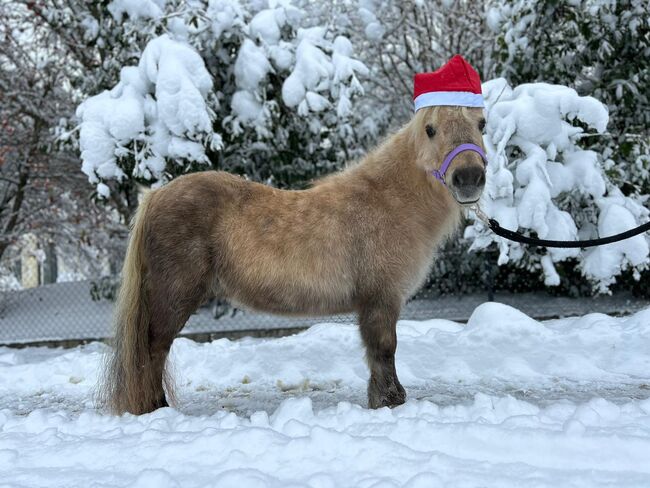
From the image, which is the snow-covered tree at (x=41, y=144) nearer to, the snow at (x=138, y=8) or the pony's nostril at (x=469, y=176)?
the snow at (x=138, y=8)

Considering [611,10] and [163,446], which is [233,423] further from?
[611,10]

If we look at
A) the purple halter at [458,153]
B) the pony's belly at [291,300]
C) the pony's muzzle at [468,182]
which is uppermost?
the purple halter at [458,153]

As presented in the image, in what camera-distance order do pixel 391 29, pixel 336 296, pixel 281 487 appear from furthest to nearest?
pixel 391 29, pixel 336 296, pixel 281 487

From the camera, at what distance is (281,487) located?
2.14 m

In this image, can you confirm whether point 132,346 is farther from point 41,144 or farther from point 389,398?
point 41,144

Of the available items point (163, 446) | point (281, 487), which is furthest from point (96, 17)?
point (281, 487)

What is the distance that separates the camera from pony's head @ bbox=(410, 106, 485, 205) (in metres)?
3.10

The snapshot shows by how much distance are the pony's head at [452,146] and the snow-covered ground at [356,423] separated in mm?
1192

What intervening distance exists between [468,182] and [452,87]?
2.09ft

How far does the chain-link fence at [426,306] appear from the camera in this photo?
841 centimetres

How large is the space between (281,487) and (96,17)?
26.4 feet

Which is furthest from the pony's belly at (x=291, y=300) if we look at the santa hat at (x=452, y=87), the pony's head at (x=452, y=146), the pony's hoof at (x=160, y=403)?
Result: the santa hat at (x=452, y=87)

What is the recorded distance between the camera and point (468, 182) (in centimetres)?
309

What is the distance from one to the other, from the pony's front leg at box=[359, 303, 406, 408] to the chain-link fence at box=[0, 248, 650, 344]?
4.57 m
